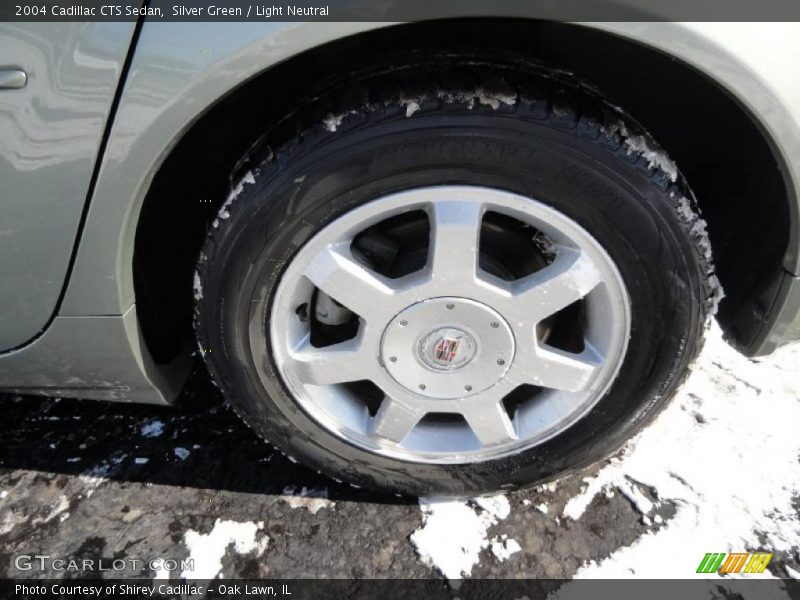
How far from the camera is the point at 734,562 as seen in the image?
1.49 metres

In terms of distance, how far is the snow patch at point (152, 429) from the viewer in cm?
187

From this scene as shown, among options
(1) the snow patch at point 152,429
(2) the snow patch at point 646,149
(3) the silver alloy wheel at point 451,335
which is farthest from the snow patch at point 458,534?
(2) the snow patch at point 646,149

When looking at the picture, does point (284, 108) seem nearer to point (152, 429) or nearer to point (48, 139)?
point (48, 139)

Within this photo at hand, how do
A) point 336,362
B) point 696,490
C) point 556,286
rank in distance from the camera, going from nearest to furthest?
1. point 556,286
2. point 336,362
3. point 696,490

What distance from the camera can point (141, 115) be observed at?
1.12 metres

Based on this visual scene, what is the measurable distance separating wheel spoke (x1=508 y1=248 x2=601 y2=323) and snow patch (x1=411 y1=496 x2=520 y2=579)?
0.62 metres

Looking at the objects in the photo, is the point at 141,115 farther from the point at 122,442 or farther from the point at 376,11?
the point at 122,442

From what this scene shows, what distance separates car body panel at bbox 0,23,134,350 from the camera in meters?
1.07

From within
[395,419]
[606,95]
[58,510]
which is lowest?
[58,510]

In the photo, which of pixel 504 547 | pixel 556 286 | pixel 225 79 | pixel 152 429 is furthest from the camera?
pixel 152 429

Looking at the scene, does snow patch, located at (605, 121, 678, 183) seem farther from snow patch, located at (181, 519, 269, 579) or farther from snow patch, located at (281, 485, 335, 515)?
snow patch, located at (181, 519, 269, 579)

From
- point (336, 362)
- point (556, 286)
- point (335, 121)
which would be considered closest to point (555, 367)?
point (556, 286)

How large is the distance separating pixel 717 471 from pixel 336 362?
1.16 m

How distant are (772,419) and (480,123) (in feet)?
4.55
